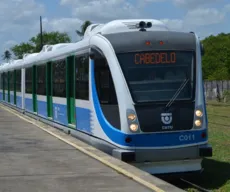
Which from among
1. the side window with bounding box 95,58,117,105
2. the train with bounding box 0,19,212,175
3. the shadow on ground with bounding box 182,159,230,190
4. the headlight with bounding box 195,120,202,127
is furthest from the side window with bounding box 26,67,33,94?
the headlight with bounding box 195,120,202,127

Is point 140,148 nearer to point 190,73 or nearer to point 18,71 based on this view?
point 190,73

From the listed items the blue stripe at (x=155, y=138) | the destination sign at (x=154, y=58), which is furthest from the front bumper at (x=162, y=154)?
the destination sign at (x=154, y=58)

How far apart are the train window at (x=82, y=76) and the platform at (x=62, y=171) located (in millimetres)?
1249

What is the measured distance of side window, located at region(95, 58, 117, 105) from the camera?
11.0m

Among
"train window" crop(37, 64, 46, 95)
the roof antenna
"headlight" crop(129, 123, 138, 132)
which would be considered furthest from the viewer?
"train window" crop(37, 64, 46, 95)

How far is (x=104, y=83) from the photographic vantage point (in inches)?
448

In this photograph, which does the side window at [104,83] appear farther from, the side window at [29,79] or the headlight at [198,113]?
the side window at [29,79]

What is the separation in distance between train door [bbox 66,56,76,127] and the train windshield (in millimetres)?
4015

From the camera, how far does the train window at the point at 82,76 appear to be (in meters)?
12.8

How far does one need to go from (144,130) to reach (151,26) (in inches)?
109

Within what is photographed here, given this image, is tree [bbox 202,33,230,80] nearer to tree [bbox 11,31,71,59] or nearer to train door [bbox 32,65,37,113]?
tree [bbox 11,31,71,59]

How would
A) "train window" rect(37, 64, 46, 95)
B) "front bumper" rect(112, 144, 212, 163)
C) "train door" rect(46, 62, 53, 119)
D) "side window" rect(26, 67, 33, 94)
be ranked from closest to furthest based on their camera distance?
"front bumper" rect(112, 144, 212, 163), "train door" rect(46, 62, 53, 119), "train window" rect(37, 64, 46, 95), "side window" rect(26, 67, 33, 94)

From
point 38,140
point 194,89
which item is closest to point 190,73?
point 194,89

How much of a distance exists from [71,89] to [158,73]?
4.80 metres
